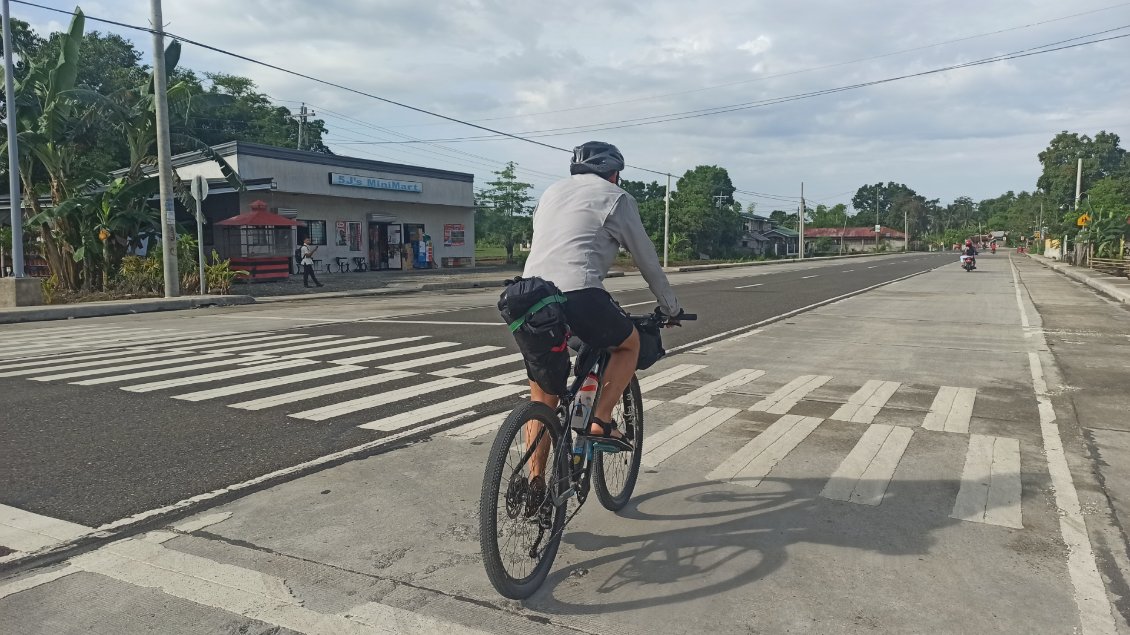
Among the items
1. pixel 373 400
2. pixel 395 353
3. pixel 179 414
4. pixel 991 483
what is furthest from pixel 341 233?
pixel 991 483

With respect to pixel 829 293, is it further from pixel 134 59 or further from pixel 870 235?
pixel 870 235

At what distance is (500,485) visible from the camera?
10.1 ft

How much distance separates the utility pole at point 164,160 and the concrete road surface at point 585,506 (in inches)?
438

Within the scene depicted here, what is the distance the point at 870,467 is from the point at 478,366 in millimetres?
4969

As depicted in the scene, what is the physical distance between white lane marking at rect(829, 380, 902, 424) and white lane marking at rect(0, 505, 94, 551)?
5487mm

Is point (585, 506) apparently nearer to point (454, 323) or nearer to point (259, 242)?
point (454, 323)

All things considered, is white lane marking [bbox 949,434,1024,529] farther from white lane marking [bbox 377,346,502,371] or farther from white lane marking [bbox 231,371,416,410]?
white lane marking [bbox 377,346,502,371]

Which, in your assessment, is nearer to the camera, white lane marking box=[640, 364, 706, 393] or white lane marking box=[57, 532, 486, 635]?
white lane marking box=[57, 532, 486, 635]

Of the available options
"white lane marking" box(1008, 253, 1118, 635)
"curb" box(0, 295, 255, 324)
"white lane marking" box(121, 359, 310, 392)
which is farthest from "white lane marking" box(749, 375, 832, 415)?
"curb" box(0, 295, 255, 324)

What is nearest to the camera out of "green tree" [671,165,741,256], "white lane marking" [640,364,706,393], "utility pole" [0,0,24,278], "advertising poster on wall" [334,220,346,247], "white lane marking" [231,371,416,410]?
"white lane marking" [231,371,416,410]

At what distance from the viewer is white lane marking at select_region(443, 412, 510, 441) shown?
5.80 metres

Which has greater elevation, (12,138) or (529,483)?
(12,138)

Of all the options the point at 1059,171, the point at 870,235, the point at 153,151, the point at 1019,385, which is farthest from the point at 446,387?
the point at 870,235

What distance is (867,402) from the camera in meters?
7.17
